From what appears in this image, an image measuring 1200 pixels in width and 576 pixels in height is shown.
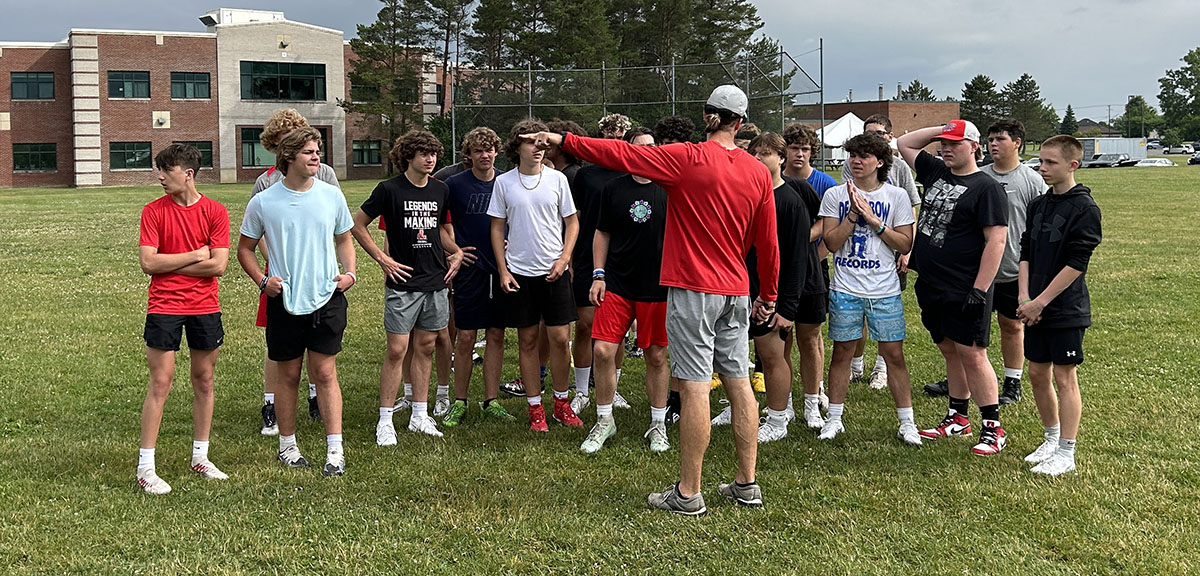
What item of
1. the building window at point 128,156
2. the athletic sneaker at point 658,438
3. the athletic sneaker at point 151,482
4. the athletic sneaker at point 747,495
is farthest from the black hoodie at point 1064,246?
the building window at point 128,156

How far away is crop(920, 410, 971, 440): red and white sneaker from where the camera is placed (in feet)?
20.4

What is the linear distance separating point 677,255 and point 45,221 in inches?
955

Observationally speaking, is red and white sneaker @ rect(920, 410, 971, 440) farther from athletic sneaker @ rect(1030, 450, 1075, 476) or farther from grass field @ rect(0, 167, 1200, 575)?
athletic sneaker @ rect(1030, 450, 1075, 476)

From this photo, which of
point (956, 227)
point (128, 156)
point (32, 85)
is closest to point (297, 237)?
point (956, 227)

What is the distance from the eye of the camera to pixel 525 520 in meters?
4.73

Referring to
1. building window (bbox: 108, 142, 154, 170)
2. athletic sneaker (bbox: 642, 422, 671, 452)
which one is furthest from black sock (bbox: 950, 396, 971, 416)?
building window (bbox: 108, 142, 154, 170)

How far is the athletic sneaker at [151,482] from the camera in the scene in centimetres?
505

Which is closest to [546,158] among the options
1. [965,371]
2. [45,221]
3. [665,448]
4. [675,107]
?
[665,448]

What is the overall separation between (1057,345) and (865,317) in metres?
1.29

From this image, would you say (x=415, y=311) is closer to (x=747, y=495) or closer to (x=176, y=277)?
(x=176, y=277)

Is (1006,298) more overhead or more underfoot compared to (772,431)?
more overhead

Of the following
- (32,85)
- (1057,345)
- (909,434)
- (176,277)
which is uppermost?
(32,85)

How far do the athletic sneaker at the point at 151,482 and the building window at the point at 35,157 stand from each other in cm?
5444

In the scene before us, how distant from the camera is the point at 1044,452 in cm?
561
